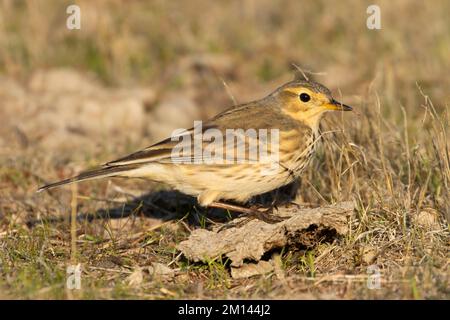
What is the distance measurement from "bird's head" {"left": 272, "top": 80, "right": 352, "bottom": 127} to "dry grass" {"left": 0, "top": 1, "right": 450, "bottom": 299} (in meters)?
0.31

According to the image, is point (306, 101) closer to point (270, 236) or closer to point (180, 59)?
point (270, 236)

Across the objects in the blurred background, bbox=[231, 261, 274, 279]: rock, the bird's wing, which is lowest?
bbox=[231, 261, 274, 279]: rock

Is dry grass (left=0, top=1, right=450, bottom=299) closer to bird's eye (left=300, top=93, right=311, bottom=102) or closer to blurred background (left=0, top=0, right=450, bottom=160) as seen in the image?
blurred background (left=0, top=0, right=450, bottom=160)

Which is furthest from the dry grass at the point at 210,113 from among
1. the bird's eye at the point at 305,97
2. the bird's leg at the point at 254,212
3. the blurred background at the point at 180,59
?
the bird's eye at the point at 305,97

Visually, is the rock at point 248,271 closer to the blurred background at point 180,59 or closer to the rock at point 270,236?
the rock at point 270,236

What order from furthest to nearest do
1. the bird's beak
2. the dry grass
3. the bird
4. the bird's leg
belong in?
1. the bird's beak
2. the bird
3. the bird's leg
4. the dry grass

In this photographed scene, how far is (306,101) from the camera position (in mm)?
6246

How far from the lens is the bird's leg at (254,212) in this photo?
566 centimetres

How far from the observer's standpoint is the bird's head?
6168mm

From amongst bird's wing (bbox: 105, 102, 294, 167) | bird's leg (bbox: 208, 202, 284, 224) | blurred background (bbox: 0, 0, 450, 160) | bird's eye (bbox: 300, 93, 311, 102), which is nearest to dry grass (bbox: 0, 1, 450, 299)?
blurred background (bbox: 0, 0, 450, 160)

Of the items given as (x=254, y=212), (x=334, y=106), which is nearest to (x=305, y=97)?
(x=334, y=106)

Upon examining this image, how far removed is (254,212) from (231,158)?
0.45 metres

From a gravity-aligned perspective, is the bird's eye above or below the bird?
above

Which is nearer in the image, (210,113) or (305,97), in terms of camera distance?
(305,97)
